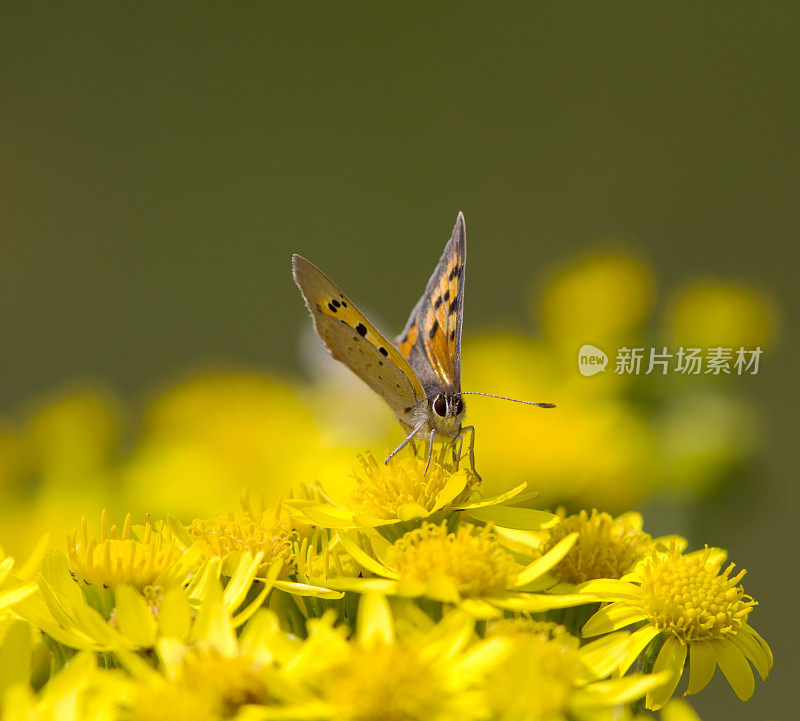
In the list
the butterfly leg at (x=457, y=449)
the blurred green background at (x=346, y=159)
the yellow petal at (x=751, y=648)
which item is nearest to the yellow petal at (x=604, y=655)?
the yellow petal at (x=751, y=648)

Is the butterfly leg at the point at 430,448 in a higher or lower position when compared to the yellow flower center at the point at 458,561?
higher

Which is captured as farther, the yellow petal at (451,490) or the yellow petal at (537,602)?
the yellow petal at (451,490)

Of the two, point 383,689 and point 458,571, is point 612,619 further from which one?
point 383,689

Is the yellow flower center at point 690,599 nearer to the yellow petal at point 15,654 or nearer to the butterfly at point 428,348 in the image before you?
the butterfly at point 428,348

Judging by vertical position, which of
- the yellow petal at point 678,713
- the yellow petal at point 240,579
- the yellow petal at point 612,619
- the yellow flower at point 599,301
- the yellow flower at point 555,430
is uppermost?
the yellow flower at point 599,301
